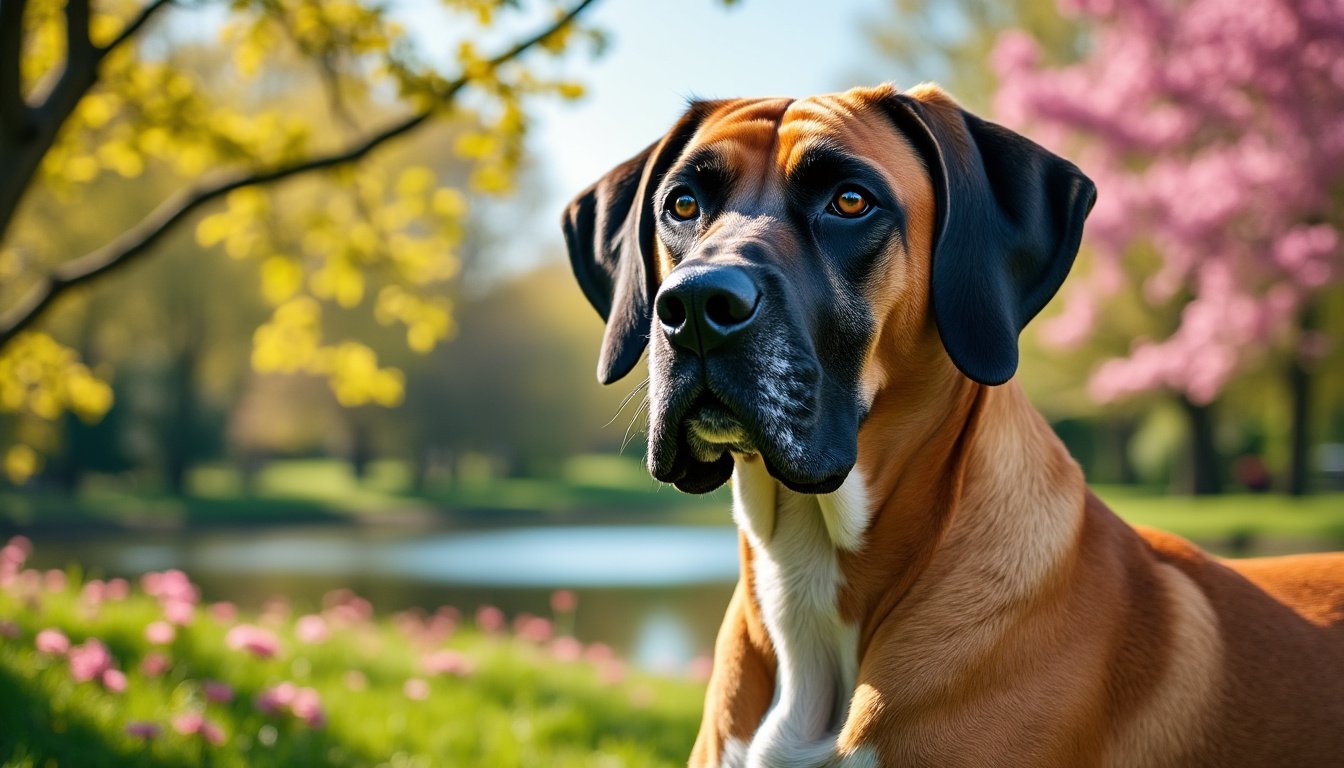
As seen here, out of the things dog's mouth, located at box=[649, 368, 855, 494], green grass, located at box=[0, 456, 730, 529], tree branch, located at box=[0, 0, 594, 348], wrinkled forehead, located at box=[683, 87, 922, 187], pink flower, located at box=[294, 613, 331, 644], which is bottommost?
green grass, located at box=[0, 456, 730, 529]

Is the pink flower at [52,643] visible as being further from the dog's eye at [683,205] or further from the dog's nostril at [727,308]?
the dog's nostril at [727,308]

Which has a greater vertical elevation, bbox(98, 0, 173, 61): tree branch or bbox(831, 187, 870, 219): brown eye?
bbox(831, 187, 870, 219): brown eye

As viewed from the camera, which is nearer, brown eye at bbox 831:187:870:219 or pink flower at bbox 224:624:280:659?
brown eye at bbox 831:187:870:219

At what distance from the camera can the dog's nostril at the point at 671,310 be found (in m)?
2.25

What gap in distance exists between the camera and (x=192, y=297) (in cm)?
2900

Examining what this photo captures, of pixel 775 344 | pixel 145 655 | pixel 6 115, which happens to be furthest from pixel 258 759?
pixel 6 115

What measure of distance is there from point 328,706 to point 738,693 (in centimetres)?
321

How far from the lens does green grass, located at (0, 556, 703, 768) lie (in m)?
4.21

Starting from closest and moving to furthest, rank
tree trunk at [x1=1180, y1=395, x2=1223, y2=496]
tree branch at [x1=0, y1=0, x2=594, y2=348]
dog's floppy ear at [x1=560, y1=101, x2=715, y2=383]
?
1. dog's floppy ear at [x1=560, y1=101, x2=715, y2=383]
2. tree branch at [x1=0, y1=0, x2=594, y2=348]
3. tree trunk at [x1=1180, y1=395, x2=1223, y2=496]

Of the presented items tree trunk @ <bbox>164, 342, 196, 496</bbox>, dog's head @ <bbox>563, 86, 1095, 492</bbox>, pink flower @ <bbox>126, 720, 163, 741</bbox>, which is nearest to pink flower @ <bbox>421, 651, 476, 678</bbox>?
pink flower @ <bbox>126, 720, 163, 741</bbox>

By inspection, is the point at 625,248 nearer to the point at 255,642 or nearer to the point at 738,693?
the point at 738,693

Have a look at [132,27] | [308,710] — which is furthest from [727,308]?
[132,27]

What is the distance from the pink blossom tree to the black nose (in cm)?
1357

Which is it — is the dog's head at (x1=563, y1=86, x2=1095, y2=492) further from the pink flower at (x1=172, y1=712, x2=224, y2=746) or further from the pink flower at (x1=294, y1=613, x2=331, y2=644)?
the pink flower at (x1=294, y1=613, x2=331, y2=644)
